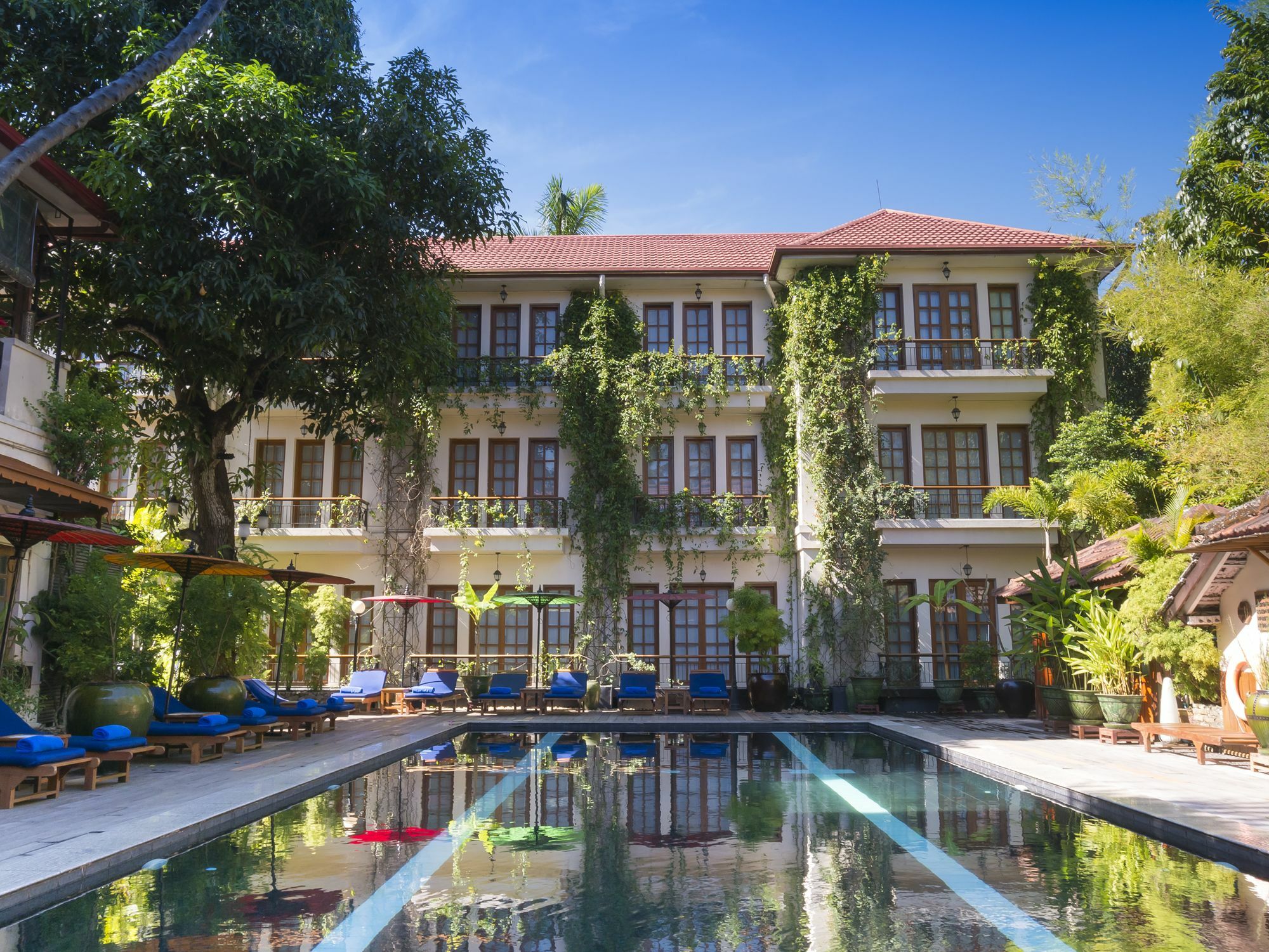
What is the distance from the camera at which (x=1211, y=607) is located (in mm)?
12930

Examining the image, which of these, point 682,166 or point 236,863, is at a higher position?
point 682,166

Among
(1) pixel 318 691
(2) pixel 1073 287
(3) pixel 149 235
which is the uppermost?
(2) pixel 1073 287

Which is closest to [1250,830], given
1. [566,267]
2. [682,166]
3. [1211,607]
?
[1211,607]

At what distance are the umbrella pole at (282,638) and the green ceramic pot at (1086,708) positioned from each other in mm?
11960

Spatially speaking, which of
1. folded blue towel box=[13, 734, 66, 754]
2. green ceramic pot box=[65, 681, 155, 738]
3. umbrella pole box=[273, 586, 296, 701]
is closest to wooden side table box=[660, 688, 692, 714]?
umbrella pole box=[273, 586, 296, 701]

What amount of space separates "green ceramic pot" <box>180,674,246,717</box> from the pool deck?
75 centimetres

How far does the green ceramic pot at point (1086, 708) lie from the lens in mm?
14656

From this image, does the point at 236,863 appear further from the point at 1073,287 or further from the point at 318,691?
the point at 1073,287

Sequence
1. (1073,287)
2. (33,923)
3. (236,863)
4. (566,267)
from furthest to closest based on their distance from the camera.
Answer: (566,267) → (1073,287) → (236,863) → (33,923)

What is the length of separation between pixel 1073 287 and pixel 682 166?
944cm

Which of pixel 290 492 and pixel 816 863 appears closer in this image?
pixel 816 863

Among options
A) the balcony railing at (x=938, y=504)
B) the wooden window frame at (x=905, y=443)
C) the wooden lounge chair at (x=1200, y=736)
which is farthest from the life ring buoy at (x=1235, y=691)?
the wooden window frame at (x=905, y=443)

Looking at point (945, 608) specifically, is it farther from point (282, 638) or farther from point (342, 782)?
point (342, 782)

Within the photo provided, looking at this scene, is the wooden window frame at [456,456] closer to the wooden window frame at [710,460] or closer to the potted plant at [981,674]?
the wooden window frame at [710,460]
